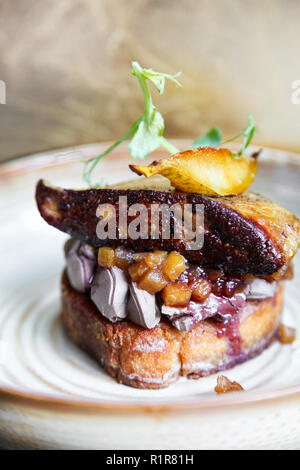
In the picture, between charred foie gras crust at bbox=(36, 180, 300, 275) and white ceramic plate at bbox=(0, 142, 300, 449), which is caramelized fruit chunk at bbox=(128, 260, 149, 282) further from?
white ceramic plate at bbox=(0, 142, 300, 449)

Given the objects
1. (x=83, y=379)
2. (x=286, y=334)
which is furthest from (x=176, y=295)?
(x=286, y=334)

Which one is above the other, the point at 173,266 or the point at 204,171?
the point at 204,171

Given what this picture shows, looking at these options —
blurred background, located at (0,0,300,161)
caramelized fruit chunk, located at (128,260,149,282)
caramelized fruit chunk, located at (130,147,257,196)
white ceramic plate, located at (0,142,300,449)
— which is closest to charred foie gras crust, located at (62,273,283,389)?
white ceramic plate, located at (0,142,300,449)

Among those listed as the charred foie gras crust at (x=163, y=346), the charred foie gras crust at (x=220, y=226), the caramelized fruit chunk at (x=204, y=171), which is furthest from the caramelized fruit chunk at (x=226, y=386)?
the caramelized fruit chunk at (x=204, y=171)

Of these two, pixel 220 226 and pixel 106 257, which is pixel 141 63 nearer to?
pixel 106 257

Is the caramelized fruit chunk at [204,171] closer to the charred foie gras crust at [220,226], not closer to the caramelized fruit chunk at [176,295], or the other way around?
the charred foie gras crust at [220,226]

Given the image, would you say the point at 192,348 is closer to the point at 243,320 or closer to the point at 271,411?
the point at 243,320
